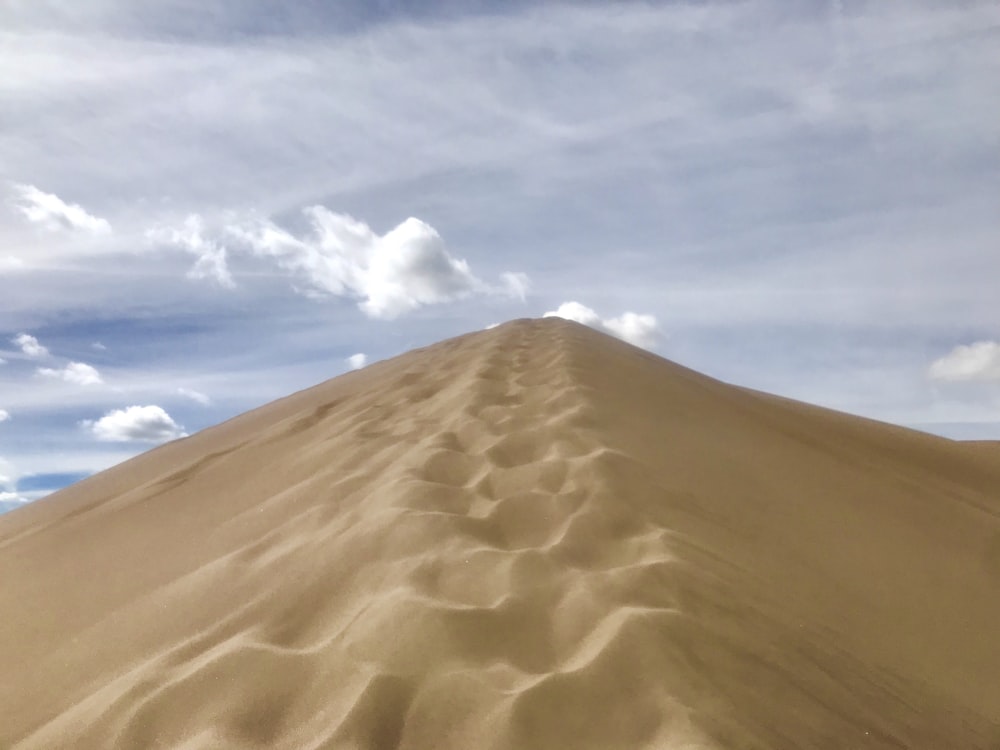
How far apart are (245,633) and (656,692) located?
1.35 meters

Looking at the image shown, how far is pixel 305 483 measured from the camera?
4125 millimetres

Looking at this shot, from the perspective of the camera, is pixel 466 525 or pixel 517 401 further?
pixel 517 401

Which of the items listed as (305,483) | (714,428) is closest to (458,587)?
(305,483)

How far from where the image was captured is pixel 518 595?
7.97 ft

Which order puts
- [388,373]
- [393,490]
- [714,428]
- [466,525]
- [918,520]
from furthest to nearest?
[388,373] → [714,428] → [918,520] → [393,490] → [466,525]

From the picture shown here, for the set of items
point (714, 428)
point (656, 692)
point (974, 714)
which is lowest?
point (974, 714)

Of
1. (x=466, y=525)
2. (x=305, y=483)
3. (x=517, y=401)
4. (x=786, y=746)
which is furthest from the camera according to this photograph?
(x=517, y=401)

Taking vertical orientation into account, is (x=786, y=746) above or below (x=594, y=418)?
below

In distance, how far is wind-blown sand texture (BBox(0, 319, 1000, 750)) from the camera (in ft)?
6.62

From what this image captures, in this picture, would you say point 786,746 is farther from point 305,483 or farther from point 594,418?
point 305,483

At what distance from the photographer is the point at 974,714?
243 cm

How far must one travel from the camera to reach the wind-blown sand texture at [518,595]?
2.02m

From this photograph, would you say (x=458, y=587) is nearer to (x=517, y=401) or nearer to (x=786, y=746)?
(x=786, y=746)

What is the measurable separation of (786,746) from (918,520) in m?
3.03
